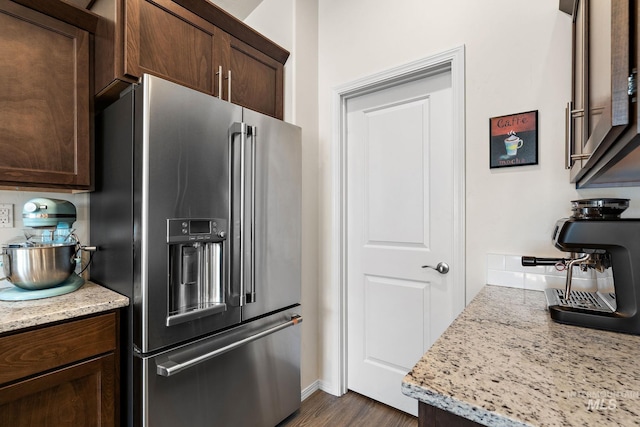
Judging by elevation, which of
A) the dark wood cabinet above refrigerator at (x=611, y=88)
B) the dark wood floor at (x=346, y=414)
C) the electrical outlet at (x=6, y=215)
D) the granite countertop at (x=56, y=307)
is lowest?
the dark wood floor at (x=346, y=414)

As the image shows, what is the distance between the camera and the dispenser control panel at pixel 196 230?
4.21 ft

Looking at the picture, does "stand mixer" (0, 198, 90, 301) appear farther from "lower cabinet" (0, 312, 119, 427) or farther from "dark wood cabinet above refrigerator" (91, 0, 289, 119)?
"dark wood cabinet above refrigerator" (91, 0, 289, 119)

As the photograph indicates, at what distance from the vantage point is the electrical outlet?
1503mm

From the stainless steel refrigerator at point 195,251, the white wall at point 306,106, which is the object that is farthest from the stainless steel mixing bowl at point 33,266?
the white wall at point 306,106

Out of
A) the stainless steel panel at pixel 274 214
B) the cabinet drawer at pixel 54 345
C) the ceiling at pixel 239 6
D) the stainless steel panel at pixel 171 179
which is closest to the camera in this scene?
the cabinet drawer at pixel 54 345

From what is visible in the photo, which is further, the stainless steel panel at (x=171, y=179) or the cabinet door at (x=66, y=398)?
the stainless steel panel at (x=171, y=179)

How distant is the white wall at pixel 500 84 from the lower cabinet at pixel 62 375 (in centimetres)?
173

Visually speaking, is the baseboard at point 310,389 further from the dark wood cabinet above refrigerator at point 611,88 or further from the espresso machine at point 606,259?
the dark wood cabinet above refrigerator at point 611,88

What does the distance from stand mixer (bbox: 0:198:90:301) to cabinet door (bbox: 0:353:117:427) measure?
0.38 metres

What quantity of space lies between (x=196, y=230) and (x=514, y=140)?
→ 1.57m

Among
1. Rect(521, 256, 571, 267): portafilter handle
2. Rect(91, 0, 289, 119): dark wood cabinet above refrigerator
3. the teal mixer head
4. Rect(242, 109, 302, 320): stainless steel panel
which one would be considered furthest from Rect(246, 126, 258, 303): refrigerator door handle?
Rect(521, 256, 571, 267): portafilter handle

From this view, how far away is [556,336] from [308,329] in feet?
5.14

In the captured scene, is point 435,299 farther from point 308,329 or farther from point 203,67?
point 203,67

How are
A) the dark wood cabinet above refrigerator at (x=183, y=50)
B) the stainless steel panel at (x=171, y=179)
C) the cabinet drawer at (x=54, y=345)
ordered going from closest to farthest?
the cabinet drawer at (x=54, y=345) < the stainless steel panel at (x=171, y=179) < the dark wood cabinet above refrigerator at (x=183, y=50)
